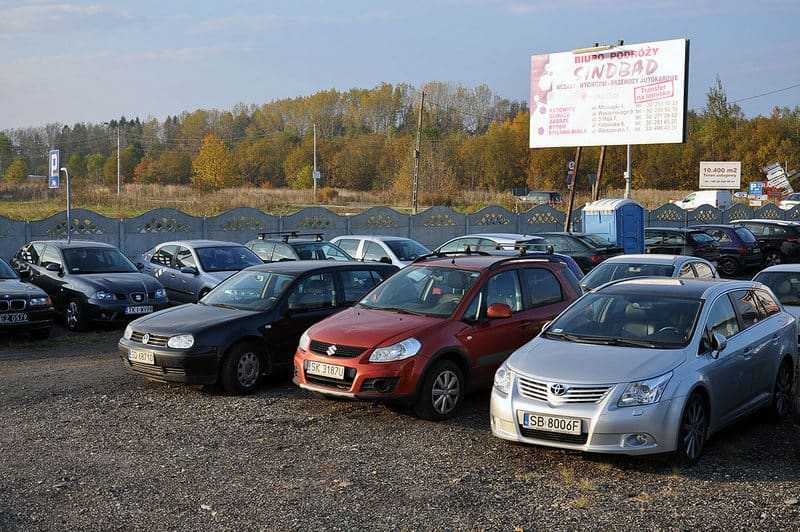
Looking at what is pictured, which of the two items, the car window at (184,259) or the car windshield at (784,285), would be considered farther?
the car window at (184,259)

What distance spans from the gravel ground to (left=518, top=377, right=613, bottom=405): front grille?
59 cm

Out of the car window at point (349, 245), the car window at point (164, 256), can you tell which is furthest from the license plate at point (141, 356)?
the car window at point (349, 245)

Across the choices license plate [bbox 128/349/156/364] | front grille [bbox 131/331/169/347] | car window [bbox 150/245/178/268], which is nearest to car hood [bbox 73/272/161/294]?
car window [bbox 150/245/178/268]

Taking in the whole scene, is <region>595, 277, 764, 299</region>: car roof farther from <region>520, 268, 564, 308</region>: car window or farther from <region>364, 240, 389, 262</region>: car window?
<region>364, 240, 389, 262</region>: car window

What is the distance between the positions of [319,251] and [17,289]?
21.1 feet

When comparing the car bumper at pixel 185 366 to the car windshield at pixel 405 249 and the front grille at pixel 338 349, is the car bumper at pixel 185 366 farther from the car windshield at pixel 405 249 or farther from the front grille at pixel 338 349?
the car windshield at pixel 405 249

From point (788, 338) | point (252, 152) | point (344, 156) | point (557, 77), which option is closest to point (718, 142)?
point (344, 156)

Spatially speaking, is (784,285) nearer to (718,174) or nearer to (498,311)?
(498,311)

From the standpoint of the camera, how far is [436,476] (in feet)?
22.2

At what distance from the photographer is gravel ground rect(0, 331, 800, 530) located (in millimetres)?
5867

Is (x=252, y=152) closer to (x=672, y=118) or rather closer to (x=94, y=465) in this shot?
(x=672, y=118)

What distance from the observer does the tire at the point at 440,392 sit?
27.2 ft

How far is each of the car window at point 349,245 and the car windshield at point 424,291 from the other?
9.48 m

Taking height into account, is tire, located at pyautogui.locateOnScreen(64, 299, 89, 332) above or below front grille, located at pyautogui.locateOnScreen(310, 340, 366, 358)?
below
